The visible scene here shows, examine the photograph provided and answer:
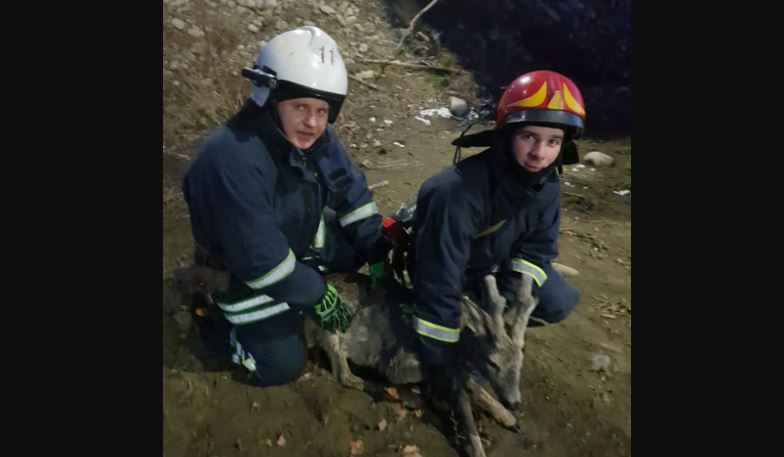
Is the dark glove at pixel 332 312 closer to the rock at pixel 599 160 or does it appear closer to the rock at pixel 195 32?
the rock at pixel 599 160

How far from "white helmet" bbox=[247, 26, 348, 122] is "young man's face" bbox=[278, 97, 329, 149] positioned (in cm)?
5

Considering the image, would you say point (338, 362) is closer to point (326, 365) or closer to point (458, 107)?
point (326, 365)

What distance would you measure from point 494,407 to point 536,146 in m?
1.38

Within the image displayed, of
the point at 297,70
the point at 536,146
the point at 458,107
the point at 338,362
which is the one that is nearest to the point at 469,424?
the point at 338,362

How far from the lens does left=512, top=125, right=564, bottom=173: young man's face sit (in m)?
2.36

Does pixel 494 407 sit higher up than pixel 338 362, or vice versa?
pixel 338 362

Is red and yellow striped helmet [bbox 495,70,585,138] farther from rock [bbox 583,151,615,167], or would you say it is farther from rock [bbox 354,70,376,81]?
rock [bbox 354,70,376,81]

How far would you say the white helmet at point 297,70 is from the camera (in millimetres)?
2209

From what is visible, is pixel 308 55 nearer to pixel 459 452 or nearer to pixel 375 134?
pixel 459 452

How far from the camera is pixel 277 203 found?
246cm

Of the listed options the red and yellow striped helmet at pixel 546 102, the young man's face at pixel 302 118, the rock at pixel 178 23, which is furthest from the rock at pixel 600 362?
the rock at pixel 178 23

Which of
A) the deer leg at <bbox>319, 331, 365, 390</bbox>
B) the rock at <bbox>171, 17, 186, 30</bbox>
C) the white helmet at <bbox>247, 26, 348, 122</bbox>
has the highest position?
the rock at <bbox>171, 17, 186, 30</bbox>

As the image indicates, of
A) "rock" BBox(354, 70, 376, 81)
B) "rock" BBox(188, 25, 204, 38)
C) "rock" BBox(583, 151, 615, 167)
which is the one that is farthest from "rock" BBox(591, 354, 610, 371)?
"rock" BBox(188, 25, 204, 38)

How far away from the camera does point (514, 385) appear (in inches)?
89.3
